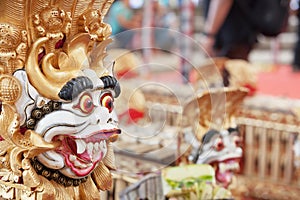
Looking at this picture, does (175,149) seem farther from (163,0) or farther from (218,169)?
(163,0)

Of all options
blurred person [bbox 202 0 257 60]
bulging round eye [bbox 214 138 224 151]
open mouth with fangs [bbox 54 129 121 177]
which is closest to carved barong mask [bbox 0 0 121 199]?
open mouth with fangs [bbox 54 129 121 177]

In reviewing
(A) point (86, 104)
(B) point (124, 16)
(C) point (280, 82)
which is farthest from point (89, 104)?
(C) point (280, 82)

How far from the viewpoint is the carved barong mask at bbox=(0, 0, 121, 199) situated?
64cm

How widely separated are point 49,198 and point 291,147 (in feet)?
3.86

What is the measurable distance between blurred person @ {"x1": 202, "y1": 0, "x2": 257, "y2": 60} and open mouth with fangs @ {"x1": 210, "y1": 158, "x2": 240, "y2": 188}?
0.87 m

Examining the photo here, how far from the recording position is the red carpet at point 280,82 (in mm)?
3137

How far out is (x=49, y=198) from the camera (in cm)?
67

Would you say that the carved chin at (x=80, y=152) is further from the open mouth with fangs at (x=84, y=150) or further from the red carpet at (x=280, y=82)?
the red carpet at (x=280, y=82)

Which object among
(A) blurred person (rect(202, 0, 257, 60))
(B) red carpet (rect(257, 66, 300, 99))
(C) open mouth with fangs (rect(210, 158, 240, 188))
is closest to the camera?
(C) open mouth with fangs (rect(210, 158, 240, 188))

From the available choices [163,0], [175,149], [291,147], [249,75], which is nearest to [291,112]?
[291,147]

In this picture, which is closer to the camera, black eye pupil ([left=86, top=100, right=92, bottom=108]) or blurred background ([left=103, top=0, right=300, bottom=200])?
black eye pupil ([left=86, top=100, right=92, bottom=108])

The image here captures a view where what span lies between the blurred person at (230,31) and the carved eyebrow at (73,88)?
1.32 m

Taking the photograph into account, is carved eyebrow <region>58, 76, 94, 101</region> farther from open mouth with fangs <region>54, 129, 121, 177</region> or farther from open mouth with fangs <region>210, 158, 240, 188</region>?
open mouth with fangs <region>210, 158, 240, 188</region>

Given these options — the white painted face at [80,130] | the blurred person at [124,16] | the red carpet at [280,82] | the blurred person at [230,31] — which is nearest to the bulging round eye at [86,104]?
the white painted face at [80,130]
